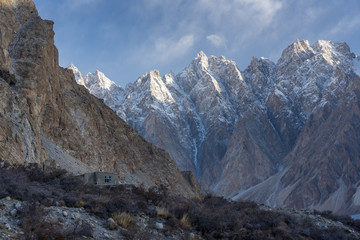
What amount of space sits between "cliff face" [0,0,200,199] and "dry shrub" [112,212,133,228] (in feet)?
57.5

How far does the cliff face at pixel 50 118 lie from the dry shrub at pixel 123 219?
1753 cm

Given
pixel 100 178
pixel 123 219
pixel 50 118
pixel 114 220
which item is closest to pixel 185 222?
pixel 123 219

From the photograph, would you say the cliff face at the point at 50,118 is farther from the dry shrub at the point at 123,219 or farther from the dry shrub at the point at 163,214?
the dry shrub at the point at 123,219

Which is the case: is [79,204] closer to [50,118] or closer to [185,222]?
[185,222]

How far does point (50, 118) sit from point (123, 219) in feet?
129

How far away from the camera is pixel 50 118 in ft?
156

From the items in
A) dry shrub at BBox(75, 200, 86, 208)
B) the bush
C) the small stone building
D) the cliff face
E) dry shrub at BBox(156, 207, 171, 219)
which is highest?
the cliff face

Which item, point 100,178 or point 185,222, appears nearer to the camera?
point 185,222

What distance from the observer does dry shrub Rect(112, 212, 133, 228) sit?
11.0 m

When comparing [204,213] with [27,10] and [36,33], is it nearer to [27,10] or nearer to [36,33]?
[36,33]

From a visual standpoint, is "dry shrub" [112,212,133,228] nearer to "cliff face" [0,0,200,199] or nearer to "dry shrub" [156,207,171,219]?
"dry shrub" [156,207,171,219]

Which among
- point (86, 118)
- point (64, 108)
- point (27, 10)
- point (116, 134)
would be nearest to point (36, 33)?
point (27, 10)

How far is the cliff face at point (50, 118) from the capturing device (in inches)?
1304

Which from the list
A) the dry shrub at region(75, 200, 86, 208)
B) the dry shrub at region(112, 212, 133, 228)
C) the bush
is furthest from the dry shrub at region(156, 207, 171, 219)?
the dry shrub at region(75, 200, 86, 208)
